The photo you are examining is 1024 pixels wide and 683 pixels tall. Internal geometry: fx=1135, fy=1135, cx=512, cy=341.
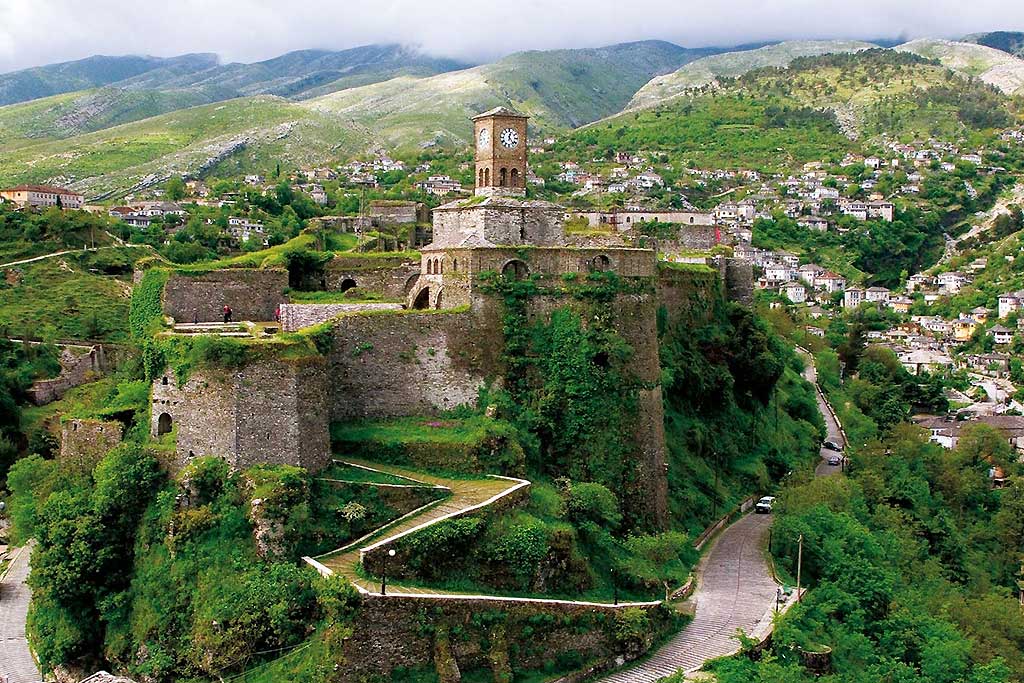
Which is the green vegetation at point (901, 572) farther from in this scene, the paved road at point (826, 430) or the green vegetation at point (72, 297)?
the green vegetation at point (72, 297)

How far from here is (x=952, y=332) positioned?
9944 centimetres

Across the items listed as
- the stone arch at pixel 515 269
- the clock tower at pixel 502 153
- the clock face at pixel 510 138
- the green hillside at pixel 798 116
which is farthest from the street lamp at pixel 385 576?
the green hillside at pixel 798 116

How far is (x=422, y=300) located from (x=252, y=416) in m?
10.2

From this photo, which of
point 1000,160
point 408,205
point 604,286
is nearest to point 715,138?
point 1000,160

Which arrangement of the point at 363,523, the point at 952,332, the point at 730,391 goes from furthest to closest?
1. the point at 952,332
2. the point at 730,391
3. the point at 363,523

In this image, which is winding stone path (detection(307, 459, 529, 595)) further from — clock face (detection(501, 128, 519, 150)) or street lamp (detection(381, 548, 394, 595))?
clock face (detection(501, 128, 519, 150))

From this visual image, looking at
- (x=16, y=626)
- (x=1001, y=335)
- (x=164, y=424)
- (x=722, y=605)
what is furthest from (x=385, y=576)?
(x=1001, y=335)

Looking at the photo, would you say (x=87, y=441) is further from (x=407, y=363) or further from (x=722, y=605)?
(x=722, y=605)

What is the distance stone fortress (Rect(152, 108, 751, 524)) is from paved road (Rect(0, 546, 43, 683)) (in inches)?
250

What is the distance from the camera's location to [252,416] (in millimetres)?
24422

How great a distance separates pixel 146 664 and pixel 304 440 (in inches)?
219

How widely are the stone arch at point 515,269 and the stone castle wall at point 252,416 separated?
704cm

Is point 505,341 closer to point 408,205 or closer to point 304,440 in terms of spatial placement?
point 304,440

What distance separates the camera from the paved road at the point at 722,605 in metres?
24.2
